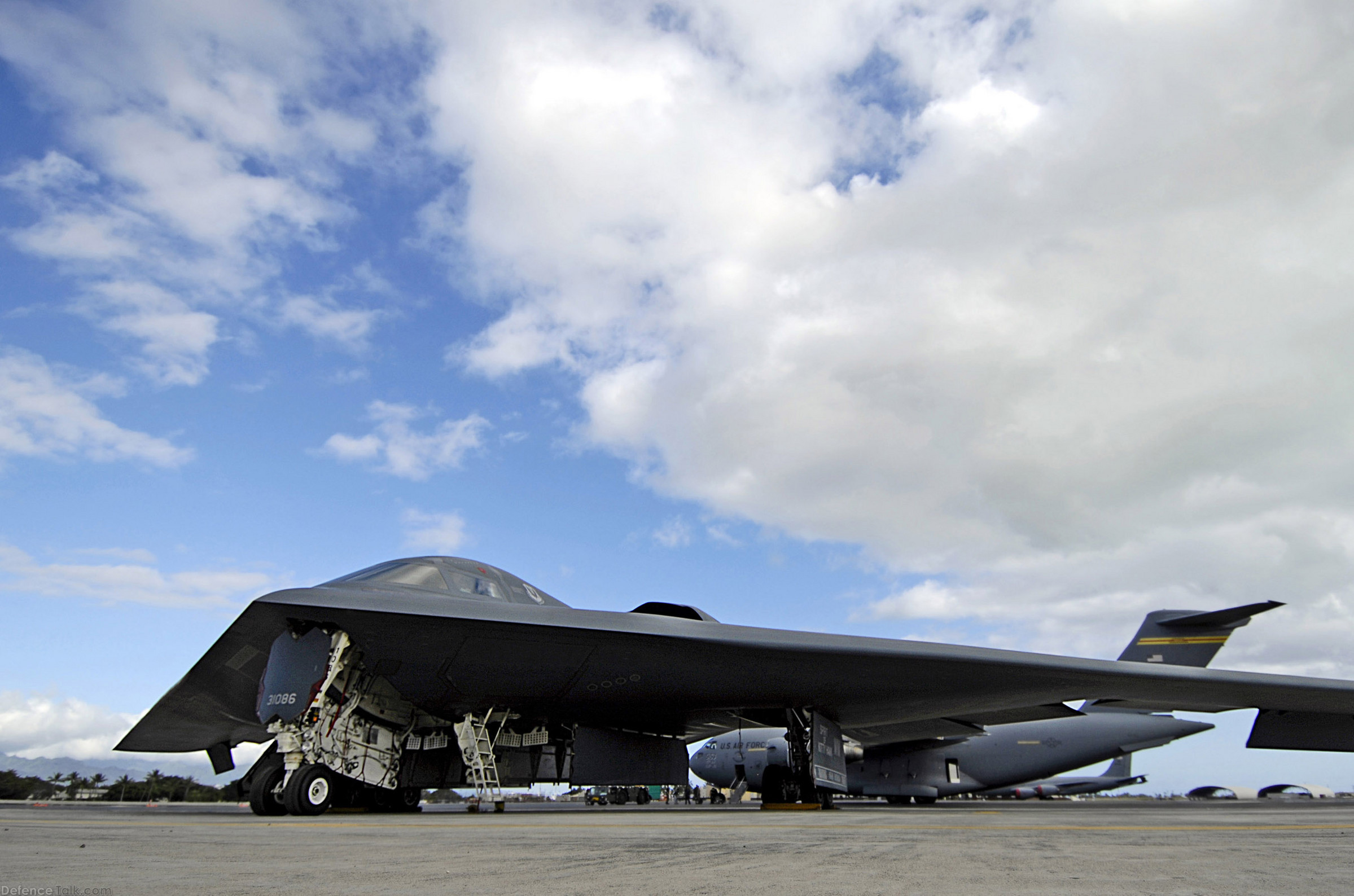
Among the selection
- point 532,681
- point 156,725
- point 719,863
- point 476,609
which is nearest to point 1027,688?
point 532,681

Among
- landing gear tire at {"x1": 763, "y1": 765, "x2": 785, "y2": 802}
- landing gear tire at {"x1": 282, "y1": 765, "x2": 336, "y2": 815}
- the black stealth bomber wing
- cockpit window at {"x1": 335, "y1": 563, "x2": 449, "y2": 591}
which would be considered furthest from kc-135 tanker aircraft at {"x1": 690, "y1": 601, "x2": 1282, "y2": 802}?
landing gear tire at {"x1": 282, "y1": 765, "x2": 336, "y2": 815}

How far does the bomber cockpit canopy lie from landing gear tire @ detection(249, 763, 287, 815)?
110 inches

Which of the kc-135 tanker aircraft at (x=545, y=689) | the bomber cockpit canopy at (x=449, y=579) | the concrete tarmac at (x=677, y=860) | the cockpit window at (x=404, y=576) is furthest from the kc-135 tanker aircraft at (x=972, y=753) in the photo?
the concrete tarmac at (x=677, y=860)

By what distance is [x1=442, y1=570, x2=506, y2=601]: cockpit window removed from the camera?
12703 millimetres

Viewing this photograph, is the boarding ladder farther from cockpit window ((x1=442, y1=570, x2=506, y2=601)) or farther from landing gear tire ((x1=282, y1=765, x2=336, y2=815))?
landing gear tire ((x1=282, y1=765, x2=336, y2=815))

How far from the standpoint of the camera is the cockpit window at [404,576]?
12062mm

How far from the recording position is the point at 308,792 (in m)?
9.71

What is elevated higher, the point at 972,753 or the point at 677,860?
the point at 677,860

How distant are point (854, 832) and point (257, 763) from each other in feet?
26.8

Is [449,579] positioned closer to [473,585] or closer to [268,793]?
[473,585]

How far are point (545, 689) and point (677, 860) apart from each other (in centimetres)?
935

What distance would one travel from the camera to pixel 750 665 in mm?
12328

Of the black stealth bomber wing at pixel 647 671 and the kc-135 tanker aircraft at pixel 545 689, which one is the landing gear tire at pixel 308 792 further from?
the black stealth bomber wing at pixel 647 671

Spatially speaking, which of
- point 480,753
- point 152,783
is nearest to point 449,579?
point 480,753
